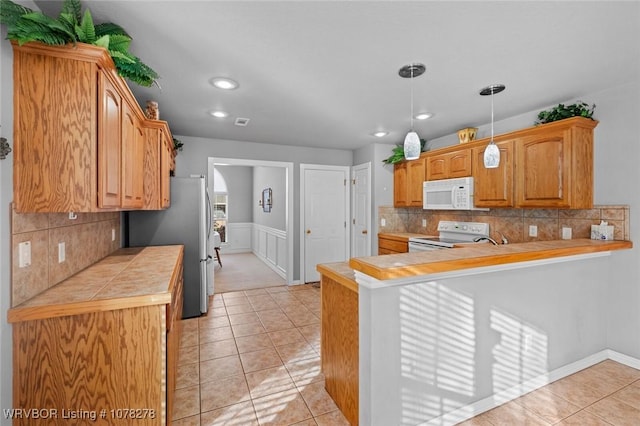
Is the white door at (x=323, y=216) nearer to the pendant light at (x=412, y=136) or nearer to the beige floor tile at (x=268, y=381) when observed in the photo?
the beige floor tile at (x=268, y=381)

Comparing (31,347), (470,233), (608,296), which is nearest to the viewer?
(31,347)

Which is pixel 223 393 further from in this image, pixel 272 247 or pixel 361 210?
pixel 272 247

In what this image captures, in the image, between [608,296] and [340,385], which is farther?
[608,296]

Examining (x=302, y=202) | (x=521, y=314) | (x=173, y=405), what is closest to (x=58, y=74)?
(x=173, y=405)

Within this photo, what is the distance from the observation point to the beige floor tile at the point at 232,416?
1.83 meters

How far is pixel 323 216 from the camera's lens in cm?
514

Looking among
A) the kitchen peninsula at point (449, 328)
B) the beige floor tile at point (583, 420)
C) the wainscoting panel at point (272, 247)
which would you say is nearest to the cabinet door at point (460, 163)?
the kitchen peninsula at point (449, 328)

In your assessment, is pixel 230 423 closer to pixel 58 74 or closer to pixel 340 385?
pixel 340 385

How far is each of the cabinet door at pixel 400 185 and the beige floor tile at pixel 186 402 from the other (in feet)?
11.7

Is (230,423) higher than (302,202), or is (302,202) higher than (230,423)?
(302,202)

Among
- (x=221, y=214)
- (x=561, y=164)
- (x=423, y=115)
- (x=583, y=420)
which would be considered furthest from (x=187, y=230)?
(x=221, y=214)

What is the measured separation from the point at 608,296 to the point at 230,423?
3294 millimetres

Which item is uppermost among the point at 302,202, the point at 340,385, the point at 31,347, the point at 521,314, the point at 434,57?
the point at 434,57

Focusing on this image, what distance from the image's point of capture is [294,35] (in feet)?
5.72
